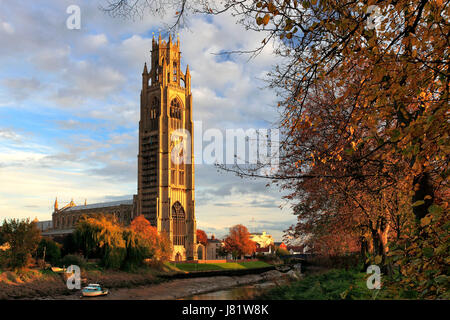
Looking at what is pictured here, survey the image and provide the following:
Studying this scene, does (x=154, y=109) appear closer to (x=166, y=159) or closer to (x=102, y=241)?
(x=166, y=159)

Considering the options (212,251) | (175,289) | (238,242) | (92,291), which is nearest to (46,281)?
(92,291)

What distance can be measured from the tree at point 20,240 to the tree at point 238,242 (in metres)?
74.6

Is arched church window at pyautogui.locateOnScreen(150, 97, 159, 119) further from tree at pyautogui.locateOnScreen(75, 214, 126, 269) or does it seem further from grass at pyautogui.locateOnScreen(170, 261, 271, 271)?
tree at pyautogui.locateOnScreen(75, 214, 126, 269)

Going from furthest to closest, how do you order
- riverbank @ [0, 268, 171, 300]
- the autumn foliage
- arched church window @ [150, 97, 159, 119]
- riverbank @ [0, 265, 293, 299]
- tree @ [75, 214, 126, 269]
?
1. arched church window @ [150, 97, 159, 119]
2. the autumn foliage
3. tree @ [75, 214, 126, 269]
4. riverbank @ [0, 265, 293, 299]
5. riverbank @ [0, 268, 171, 300]

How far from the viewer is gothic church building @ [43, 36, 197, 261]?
3748 inches

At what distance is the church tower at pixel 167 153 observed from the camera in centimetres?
9512

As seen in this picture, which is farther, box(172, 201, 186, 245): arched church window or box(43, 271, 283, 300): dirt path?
box(172, 201, 186, 245): arched church window

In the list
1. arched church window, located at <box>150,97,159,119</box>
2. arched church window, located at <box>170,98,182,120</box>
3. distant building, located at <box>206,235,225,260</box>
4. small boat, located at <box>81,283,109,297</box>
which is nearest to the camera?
small boat, located at <box>81,283,109,297</box>

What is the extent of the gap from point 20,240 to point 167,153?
205ft

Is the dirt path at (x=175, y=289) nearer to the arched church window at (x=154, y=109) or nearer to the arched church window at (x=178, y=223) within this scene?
the arched church window at (x=178, y=223)

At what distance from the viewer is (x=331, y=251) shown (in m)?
25.7

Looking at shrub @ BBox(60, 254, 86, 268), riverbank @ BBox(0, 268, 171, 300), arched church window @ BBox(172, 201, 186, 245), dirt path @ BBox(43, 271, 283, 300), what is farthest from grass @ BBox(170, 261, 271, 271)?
shrub @ BBox(60, 254, 86, 268)
